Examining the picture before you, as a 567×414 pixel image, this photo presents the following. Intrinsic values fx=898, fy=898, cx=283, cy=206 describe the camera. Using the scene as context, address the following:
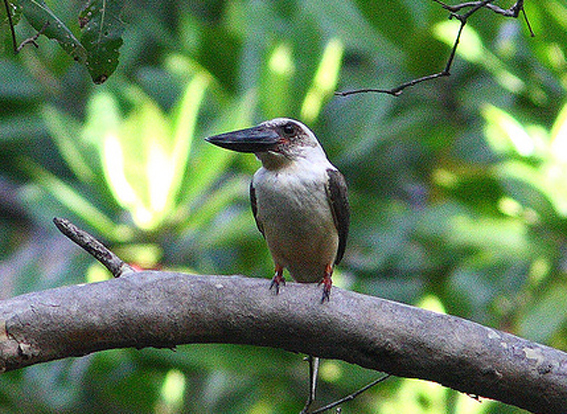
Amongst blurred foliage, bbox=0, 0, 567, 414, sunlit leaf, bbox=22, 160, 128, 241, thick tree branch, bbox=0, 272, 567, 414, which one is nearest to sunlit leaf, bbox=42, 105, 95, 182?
blurred foliage, bbox=0, 0, 567, 414

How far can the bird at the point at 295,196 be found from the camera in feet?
9.88

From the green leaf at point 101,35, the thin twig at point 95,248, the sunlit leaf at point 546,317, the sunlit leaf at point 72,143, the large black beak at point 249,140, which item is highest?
the green leaf at point 101,35

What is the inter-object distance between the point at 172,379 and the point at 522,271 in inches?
71.1

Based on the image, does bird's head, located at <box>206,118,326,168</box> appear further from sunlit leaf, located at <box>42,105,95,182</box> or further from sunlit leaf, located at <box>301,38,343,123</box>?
sunlit leaf, located at <box>42,105,95,182</box>

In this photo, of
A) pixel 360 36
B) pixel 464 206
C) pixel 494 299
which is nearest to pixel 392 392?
pixel 494 299

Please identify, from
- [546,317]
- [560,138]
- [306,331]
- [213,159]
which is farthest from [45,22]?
[560,138]

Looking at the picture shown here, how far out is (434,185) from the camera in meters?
4.80

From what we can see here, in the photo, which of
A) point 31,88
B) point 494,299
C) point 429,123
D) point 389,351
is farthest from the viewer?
point 31,88

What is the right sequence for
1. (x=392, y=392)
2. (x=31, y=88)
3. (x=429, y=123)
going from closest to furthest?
(x=392, y=392) → (x=429, y=123) → (x=31, y=88)

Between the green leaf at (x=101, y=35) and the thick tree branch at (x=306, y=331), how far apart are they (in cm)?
56

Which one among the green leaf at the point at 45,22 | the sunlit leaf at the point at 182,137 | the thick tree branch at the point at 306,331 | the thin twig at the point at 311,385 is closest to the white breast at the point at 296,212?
the thin twig at the point at 311,385

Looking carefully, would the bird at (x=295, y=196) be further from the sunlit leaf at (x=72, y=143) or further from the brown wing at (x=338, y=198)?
the sunlit leaf at (x=72, y=143)

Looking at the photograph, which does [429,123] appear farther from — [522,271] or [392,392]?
[392,392]

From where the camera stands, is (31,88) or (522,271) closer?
(522,271)
